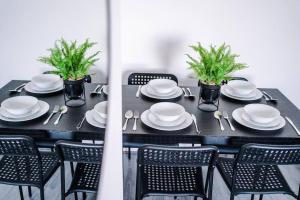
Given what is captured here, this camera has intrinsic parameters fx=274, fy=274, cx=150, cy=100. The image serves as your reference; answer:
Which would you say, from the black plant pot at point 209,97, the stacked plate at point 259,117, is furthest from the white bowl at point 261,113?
the black plant pot at point 209,97


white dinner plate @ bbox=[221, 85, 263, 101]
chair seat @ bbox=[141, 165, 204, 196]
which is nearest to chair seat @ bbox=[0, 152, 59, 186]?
chair seat @ bbox=[141, 165, 204, 196]

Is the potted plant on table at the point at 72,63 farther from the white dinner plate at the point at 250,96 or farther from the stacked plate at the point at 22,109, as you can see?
the white dinner plate at the point at 250,96

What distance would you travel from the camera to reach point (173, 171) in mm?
917

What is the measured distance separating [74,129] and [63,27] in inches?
20.0

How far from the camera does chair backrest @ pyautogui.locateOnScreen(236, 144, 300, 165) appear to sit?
0.71 meters

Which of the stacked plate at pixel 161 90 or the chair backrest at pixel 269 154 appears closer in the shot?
the chair backrest at pixel 269 154

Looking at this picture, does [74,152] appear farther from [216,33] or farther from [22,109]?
[216,33]

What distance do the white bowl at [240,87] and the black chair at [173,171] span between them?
1.10ft

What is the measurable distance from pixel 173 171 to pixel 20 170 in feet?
1.74

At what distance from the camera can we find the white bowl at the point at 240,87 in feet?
3.39

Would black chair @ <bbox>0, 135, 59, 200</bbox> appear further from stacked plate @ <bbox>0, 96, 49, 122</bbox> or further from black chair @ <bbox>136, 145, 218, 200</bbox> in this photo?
black chair @ <bbox>136, 145, 218, 200</bbox>

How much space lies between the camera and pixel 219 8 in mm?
1282

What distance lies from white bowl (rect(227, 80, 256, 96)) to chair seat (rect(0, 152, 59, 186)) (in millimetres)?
692

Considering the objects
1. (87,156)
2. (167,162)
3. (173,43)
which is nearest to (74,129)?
(87,156)
